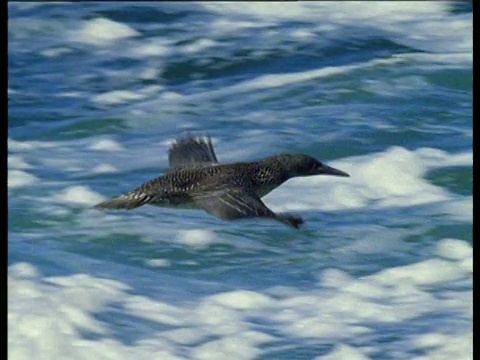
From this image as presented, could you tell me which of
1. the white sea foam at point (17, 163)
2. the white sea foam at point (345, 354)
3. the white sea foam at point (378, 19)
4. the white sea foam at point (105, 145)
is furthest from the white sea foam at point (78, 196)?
the white sea foam at point (378, 19)

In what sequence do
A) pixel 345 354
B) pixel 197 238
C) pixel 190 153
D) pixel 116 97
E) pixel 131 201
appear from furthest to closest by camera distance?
pixel 116 97, pixel 190 153, pixel 197 238, pixel 131 201, pixel 345 354

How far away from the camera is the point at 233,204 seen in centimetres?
669

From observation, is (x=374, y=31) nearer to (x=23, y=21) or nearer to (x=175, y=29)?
(x=175, y=29)

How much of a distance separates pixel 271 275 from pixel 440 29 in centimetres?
575

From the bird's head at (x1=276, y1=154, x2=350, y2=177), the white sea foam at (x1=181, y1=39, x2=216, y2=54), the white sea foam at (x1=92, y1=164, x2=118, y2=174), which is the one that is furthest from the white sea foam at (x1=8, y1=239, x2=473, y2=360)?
the white sea foam at (x1=181, y1=39, x2=216, y2=54)

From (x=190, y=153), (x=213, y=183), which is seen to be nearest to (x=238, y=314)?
(x=213, y=183)

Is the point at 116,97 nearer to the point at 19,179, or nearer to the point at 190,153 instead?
the point at 19,179

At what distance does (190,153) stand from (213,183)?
2.56ft

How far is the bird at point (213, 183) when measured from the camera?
21.9 ft

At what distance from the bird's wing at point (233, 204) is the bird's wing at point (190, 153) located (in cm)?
76

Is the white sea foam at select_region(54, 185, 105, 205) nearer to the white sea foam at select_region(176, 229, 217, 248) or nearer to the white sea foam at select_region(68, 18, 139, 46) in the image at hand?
the white sea foam at select_region(176, 229, 217, 248)

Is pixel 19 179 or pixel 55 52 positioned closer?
pixel 19 179

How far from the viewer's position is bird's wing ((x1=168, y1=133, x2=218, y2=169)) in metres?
7.75

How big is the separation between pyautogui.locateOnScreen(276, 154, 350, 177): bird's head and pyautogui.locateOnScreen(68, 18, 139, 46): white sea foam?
4.83 metres
